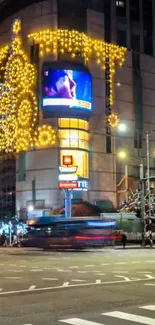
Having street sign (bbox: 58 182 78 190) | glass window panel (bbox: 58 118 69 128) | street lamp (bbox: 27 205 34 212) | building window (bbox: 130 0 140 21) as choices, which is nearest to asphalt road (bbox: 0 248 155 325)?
street sign (bbox: 58 182 78 190)

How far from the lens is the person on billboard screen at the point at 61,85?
55938mm

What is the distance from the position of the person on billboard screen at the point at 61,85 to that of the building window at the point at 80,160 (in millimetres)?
6353

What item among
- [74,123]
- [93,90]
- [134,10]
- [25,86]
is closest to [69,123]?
[74,123]

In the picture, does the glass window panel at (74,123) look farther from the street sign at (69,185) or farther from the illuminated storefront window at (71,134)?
the street sign at (69,185)

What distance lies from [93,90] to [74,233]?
2342 centimetres

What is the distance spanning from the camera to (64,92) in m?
56.0

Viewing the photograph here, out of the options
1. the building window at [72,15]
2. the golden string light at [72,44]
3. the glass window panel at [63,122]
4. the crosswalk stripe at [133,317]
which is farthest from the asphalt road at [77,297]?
the building window at [72,15]

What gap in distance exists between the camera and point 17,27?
59.5 m

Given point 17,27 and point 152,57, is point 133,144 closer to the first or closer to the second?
point 152,57

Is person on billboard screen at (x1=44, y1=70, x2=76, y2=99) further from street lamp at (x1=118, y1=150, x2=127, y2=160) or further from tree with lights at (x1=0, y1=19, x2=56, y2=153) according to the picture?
street lamp at (x1=118, y1=150, x2=127, y2=160)

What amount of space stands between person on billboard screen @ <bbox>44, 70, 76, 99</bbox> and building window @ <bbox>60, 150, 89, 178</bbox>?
20.8ft

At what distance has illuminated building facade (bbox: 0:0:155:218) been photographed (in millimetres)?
57375

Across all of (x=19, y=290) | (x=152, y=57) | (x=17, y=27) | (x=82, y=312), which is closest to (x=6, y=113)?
(x=17, y=27)

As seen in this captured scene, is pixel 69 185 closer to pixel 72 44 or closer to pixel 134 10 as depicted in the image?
pixel 72 44
